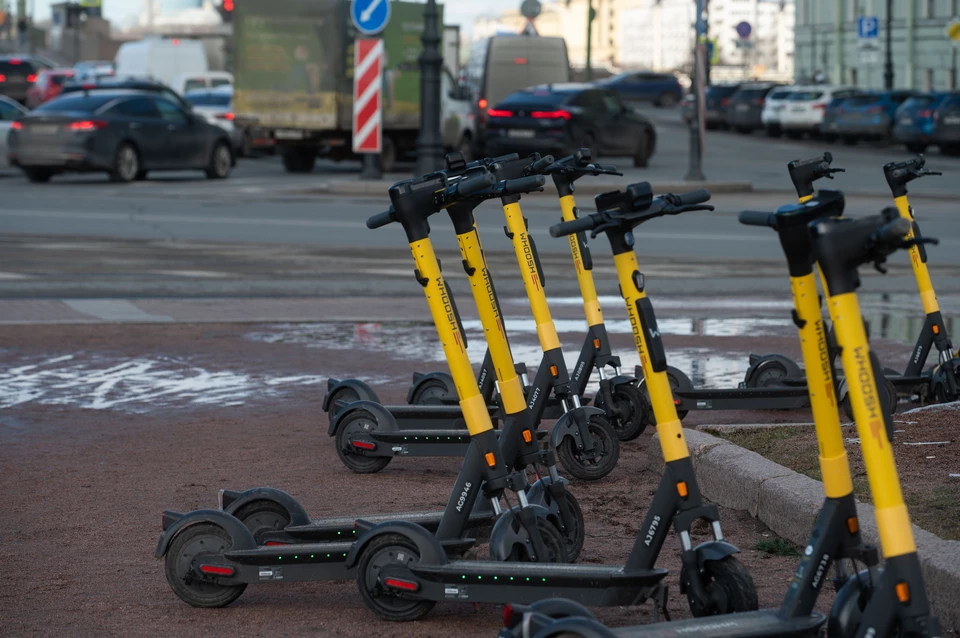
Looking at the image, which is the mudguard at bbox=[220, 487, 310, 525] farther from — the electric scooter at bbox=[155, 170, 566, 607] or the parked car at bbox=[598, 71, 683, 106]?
the parked car at bbox=[598, 71, 683, 106]

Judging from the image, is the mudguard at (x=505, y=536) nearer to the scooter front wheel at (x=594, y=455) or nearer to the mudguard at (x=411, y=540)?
the mudguard at (x=411, y=540)

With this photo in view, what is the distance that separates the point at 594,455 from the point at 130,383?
→ 3583 mm

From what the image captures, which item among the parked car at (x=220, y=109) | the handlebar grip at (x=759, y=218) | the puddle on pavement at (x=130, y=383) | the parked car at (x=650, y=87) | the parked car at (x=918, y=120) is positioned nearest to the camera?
the handlebar grip at (x=759, y=218)

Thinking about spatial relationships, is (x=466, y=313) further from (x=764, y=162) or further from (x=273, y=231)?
(x=764, y=162)

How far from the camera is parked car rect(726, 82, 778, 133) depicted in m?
52.2

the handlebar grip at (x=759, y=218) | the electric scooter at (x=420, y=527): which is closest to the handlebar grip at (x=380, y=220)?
the electric scooter at (x=420, y=527)

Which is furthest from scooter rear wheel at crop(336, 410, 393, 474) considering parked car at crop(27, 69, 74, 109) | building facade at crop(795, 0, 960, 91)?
building facade at crop(795, 0, 960, 91)

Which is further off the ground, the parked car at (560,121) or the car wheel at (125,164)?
the parked car at (560,121)

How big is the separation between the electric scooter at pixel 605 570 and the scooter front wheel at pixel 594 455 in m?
1.88

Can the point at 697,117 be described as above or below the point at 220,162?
above

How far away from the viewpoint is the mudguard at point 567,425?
6.41m

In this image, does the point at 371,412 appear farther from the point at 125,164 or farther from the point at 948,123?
the point at 948,123

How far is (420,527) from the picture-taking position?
4.55 meters

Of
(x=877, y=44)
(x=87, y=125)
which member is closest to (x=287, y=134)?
(x=87, y=125)
